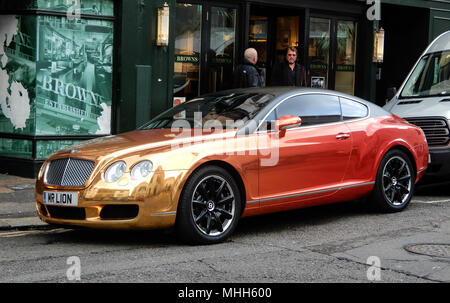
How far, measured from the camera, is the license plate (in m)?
6.84

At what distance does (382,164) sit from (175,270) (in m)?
3.75

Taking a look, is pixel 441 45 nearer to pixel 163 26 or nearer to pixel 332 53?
pixel 163 26

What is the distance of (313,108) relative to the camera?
8289mm

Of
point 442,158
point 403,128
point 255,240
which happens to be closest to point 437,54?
point 442,158

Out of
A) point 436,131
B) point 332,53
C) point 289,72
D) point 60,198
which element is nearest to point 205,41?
point 289,72

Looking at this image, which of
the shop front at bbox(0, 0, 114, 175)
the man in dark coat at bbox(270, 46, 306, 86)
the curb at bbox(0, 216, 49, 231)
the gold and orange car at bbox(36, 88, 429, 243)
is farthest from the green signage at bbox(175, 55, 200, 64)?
the curb at bbox(0, 216, 49, 231)

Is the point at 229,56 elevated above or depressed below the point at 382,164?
above

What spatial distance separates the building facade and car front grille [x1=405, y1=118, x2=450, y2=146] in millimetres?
5291

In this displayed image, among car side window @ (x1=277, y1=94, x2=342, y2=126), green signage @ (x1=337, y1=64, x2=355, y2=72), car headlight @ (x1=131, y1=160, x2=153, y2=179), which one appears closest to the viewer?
car headlight @ (x1=131, y1=160, x2=153, y2=179)

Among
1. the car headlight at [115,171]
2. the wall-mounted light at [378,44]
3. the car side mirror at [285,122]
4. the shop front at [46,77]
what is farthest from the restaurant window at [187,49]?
the car headlight at [115,171]

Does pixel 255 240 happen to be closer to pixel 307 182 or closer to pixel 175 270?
pixel 307 182

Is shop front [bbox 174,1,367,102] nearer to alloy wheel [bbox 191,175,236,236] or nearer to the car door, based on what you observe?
the car door

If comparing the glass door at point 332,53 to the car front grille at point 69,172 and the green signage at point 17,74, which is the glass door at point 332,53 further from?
the car front grille at point 69,172
